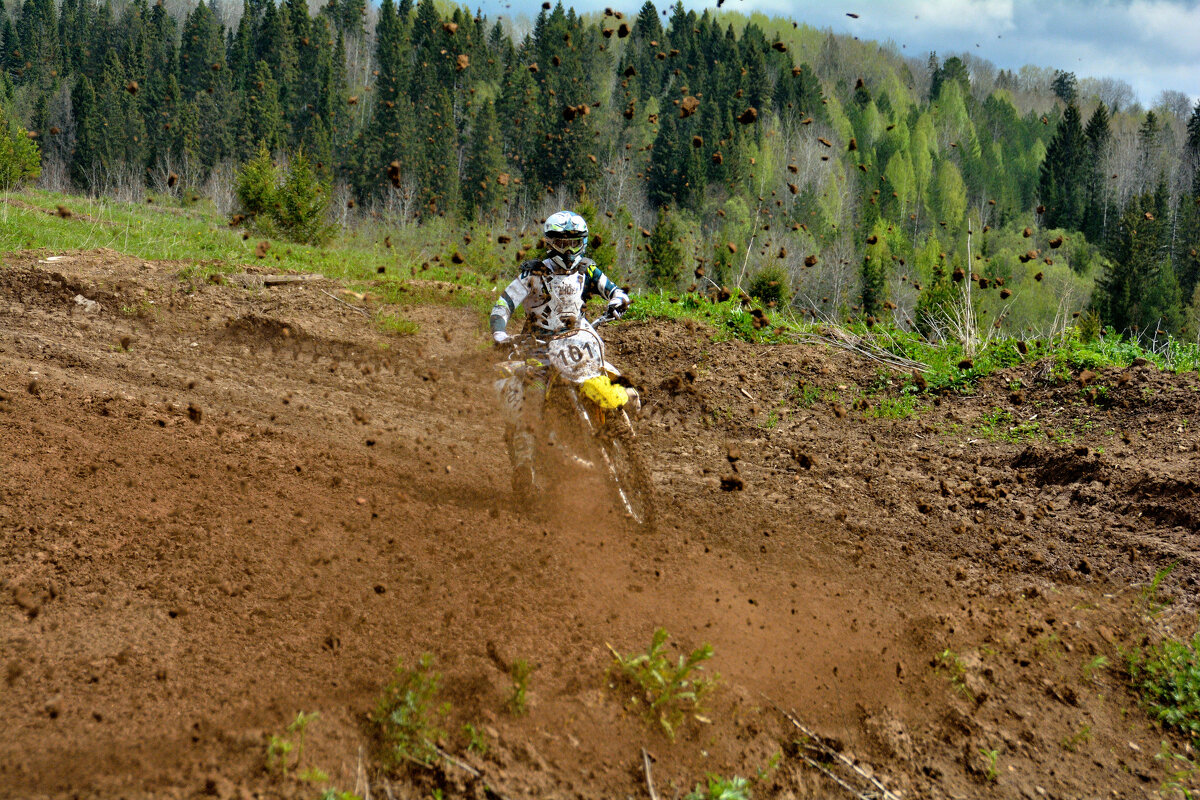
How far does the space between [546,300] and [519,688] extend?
11.2 ft

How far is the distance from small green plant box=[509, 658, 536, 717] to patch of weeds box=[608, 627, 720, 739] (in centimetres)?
53

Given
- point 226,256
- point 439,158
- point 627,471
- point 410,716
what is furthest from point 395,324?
point 439,158

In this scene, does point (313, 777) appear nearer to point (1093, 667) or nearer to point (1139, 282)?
point (1093, 667)

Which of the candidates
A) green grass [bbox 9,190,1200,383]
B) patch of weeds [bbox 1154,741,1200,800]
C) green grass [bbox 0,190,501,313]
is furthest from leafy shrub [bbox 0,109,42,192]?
patch of weeds [bbox 1154,741,1200,800]

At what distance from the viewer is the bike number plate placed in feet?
19.7

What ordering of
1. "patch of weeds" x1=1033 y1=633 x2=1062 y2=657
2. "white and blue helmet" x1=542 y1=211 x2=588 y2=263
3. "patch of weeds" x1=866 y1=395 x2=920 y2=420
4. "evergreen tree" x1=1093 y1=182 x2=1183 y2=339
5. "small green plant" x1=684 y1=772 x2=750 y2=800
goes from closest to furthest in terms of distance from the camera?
"small green plant" x1=684 y1=772 x2=750 y2=800 < "patch of weeds" x1=1033 y1=633 x2=1062 y2=657 < "white and blue helmet" x1=542 y1=211 x2=588 y2=263 < "patch of weeds" x1=866 y1=395 x2=920 y2=420 < "evergreen tree" x1=1093 y1=182 x2=1183 y2=339

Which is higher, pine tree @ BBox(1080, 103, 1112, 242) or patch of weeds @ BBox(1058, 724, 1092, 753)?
pine tree @ BBox(1080, 103, 1112, 242)

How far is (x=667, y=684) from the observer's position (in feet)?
13.7

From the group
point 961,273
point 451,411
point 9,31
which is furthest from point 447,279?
point 9,31

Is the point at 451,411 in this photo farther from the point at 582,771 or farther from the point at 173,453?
the point at 582,771

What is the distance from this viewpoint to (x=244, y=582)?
4.89 m

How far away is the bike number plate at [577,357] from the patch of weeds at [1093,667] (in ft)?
11.3

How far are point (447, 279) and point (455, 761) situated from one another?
40.4ft

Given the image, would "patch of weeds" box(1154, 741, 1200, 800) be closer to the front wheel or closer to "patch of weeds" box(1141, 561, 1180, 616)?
"patch of weeds" box(1141, 561, 1180, 616)
